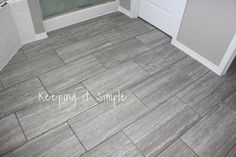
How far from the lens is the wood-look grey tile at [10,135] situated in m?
1.44

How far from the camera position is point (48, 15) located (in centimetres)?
244

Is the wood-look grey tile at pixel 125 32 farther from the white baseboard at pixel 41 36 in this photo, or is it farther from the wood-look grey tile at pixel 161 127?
the wood-look grey tile at pixel 161 127

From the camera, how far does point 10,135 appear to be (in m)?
1.50

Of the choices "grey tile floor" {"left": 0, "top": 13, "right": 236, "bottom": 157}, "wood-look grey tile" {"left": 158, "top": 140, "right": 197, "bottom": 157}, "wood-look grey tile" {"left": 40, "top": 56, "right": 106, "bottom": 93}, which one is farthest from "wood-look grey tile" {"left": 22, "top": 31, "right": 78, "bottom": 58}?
"wood-look grey tile" {"left": 158, "top": 140, "right": 197, "bottom": 157}

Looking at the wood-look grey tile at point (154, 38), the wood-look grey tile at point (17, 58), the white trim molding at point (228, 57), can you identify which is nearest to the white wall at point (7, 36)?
the wood-look grey tile at point (17, 58)

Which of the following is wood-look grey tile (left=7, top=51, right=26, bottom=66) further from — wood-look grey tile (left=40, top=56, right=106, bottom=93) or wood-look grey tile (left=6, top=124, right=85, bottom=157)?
wood-look grey tile (left=6, top=124, right=85, bottom=157)

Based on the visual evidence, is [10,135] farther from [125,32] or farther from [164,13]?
[164,13]

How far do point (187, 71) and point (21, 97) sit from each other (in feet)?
5.11

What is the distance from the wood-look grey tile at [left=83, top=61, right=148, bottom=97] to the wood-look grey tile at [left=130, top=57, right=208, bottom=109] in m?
0.08

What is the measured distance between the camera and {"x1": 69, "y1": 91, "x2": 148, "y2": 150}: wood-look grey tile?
5.01 ft

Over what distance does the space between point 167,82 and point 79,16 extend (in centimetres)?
144

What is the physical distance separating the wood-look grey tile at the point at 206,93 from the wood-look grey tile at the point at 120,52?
678 millimetres

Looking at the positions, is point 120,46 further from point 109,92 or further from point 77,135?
point 77,135

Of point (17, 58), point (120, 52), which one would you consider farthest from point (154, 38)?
point (17, 58)
